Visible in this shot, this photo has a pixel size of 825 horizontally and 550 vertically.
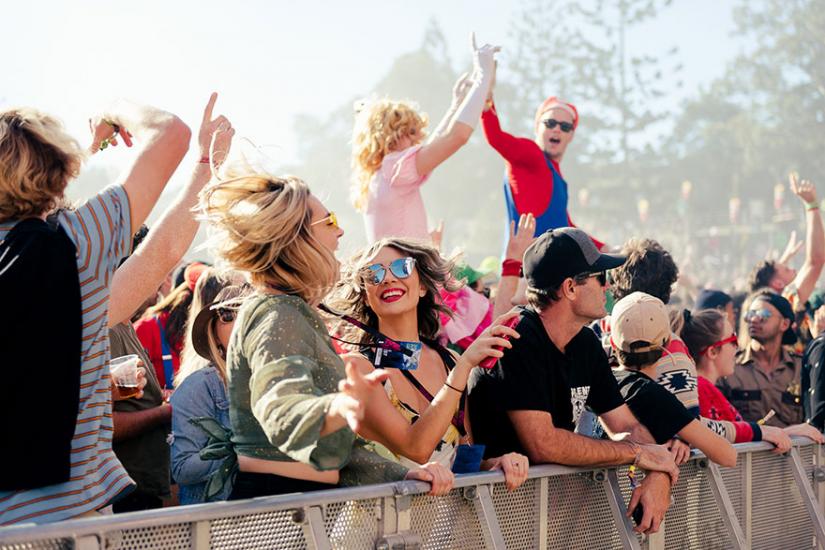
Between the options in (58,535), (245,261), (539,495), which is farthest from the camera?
(539,495)

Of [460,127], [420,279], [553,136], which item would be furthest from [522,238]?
[553,136]

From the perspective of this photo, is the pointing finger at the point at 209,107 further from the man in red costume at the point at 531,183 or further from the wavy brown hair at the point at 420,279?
the man in red costume at the point at 531,183

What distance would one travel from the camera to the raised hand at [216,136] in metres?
3.45

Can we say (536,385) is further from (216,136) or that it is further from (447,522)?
(216,136)

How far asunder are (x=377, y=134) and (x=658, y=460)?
9.38 ft

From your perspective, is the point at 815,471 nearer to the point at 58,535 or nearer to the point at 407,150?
the point at 407,150

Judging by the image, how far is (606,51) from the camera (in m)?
84.2

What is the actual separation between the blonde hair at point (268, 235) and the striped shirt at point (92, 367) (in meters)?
0.35

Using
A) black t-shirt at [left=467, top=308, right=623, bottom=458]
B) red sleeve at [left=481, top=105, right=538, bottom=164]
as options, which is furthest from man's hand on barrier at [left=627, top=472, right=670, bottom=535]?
red sleeve at [left=481, top=105, right=538, bottom=164]

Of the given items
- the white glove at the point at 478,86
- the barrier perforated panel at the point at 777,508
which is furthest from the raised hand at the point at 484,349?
the white glove at the point at 478,86

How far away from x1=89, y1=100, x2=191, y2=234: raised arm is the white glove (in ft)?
10.6

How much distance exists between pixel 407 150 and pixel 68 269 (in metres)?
3.66

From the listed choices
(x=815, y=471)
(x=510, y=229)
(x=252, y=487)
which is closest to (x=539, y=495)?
(x=252, y=487)

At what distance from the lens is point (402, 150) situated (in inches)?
251
